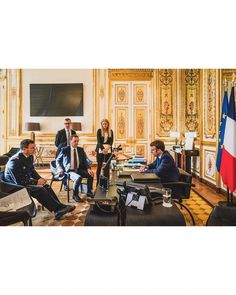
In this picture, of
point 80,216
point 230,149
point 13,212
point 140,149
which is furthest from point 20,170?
point 140,149

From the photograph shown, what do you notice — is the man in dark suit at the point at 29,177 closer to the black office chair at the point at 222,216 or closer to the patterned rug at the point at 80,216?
the patterned rug at the point at 80,216

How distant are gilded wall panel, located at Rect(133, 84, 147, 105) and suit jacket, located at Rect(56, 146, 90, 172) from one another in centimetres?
193

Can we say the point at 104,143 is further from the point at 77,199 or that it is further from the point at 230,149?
the point at 230,149

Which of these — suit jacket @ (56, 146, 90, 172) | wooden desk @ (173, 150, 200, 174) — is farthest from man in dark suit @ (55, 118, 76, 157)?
wooden desk @ (173, 150, 200, 174)

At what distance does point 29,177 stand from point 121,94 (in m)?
3.00

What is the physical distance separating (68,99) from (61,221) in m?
1.87

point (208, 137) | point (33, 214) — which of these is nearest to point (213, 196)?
point (208, 137)

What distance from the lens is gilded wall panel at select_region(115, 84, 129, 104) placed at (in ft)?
Result: 15.8

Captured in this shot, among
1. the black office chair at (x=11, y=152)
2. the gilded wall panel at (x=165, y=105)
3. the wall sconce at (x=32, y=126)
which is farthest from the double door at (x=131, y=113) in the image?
→ the black office chair at (x=11, y=152)

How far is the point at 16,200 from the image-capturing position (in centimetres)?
217

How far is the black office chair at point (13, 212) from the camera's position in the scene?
1.91 meters

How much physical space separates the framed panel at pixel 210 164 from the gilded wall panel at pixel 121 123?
142 centimetres

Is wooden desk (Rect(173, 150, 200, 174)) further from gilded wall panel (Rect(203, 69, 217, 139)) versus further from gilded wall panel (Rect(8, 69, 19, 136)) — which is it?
gilded wall panel (Rect(8, 69, 19, 136))
